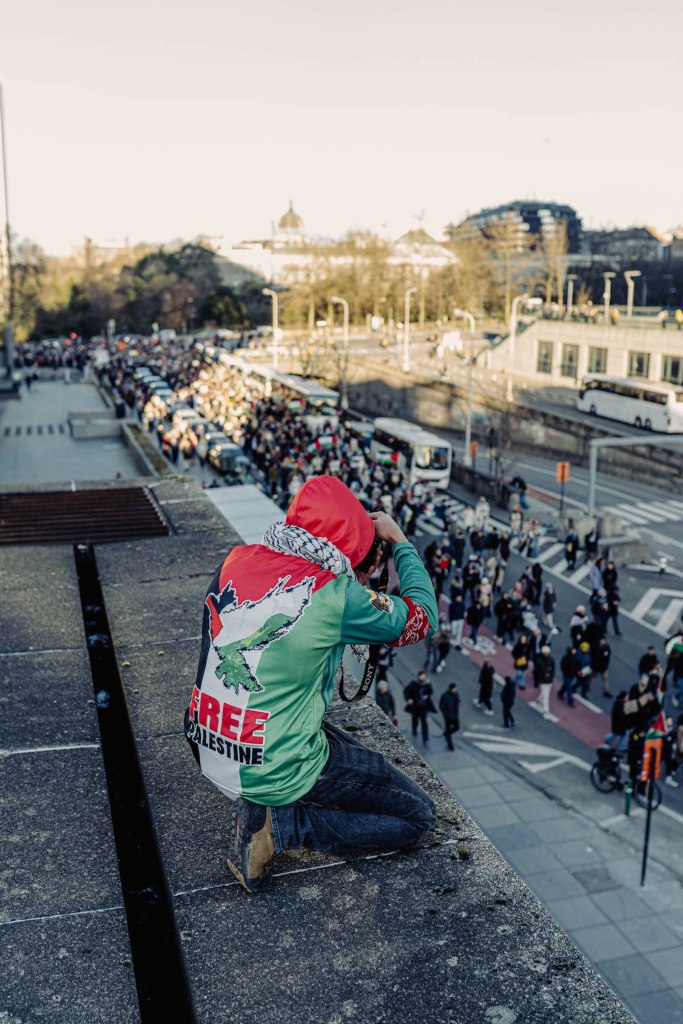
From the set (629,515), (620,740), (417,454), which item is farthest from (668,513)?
(620,740)

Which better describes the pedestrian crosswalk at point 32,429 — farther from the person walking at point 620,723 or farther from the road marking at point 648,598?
the person walking at point 620,723

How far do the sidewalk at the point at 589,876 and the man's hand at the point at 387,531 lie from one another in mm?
5895

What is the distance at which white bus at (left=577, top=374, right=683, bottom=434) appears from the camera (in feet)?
152

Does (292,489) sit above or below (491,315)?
below

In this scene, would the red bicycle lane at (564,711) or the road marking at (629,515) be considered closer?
the red bicycle lane at (564,711)

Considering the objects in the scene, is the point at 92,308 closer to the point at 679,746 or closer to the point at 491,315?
the point at 491,315

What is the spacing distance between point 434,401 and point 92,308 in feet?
208

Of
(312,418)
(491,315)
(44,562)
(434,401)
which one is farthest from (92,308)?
(44,562)

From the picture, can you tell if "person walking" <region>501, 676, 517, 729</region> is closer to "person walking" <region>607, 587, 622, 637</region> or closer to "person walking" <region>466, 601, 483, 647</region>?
"person walking" <region>466, 601, 483, 647</region>

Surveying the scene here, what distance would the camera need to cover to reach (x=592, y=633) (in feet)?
57.5

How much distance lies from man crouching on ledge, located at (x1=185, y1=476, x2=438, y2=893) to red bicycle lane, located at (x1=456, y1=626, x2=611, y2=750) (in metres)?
13.2

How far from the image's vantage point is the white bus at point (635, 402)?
152 ft

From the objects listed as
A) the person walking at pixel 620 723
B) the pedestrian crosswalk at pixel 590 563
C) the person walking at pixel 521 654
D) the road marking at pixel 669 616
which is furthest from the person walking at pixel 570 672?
the road marking at pixel 669 616

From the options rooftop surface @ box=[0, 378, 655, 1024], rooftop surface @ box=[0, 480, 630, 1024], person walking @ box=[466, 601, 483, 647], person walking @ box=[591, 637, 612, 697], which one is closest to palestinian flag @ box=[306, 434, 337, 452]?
person walking @ box=[466, 601, 483, 647]
